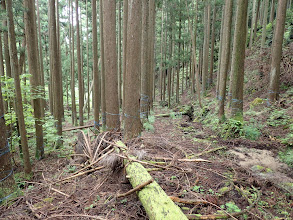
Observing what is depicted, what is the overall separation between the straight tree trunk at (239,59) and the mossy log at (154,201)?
17.1ft

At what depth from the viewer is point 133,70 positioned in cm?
580

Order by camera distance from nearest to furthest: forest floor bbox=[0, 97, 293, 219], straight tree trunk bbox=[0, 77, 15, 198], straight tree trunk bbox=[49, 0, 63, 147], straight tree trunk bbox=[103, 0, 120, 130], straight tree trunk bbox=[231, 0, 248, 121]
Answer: forest floor bbox=[0, 97, 293, 219] < straight tree trunk bbox=[0, 77, 15, 198] < straight tree trunk bbox=[103, 0, 120, 130] < straight tree trunk bbox=[231, 0, 248, 121] < straight tree trunk bbox=[49, 0, 63, 147]

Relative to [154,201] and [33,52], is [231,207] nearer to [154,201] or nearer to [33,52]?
[154,201]

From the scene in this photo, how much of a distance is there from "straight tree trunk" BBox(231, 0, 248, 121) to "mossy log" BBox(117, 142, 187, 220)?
5.23 meters

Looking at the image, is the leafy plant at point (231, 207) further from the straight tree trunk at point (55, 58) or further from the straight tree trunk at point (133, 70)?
the straight tree trunk at point (55, 58)

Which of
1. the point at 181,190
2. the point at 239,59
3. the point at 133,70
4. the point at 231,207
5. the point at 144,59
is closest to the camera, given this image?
the point at 231,207

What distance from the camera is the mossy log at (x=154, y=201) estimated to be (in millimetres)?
2234

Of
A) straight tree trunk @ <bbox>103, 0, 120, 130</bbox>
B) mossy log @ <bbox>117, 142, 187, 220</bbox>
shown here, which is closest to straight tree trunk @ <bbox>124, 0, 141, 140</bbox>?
straight tree trunk @ <bbox>103, 0, 120, 130</bbox>

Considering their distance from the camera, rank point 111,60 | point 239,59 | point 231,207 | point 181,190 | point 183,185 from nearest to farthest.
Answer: point 231,207
point 181,190
point 183,185
point 111,60
point 239,59

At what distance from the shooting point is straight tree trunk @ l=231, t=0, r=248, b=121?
6.69 meters

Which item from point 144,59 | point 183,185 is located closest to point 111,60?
point 144,59

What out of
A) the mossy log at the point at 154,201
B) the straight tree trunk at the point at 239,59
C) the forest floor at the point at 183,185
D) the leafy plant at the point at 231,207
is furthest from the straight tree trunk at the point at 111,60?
A: the leafy plant at the point at 231,207

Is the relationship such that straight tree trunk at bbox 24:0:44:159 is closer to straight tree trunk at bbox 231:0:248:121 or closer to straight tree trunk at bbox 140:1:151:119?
straight tree trunk at bbox 140:1:151:119

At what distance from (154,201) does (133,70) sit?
13.7ft
